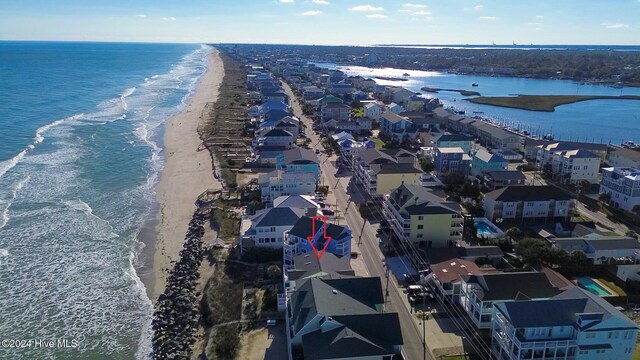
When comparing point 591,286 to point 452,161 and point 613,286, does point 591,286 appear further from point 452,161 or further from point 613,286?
point 452,161

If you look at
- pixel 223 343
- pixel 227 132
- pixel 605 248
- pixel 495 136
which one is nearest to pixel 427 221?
pixel 605 248

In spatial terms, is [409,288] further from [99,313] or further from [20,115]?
[20,115]

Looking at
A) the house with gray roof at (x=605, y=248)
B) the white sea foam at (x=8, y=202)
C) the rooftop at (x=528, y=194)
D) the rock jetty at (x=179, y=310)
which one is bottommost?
the rock jetty at (x=179, y=310)

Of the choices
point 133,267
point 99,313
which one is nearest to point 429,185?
point 133,267

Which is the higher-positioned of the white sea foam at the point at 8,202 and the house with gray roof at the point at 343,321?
the house with gray roof at the point at 343,321

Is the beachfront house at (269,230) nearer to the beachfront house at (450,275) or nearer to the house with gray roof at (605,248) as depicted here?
the beachfront house at (450,275)

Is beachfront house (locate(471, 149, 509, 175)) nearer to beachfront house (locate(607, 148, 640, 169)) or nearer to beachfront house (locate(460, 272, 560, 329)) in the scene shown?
beachfront house (locate(607, 148, 640, 169))

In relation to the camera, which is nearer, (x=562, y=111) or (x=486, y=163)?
(x=486, y=163)

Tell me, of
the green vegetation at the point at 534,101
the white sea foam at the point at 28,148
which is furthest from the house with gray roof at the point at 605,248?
the green vegetation at the point at 534,101
